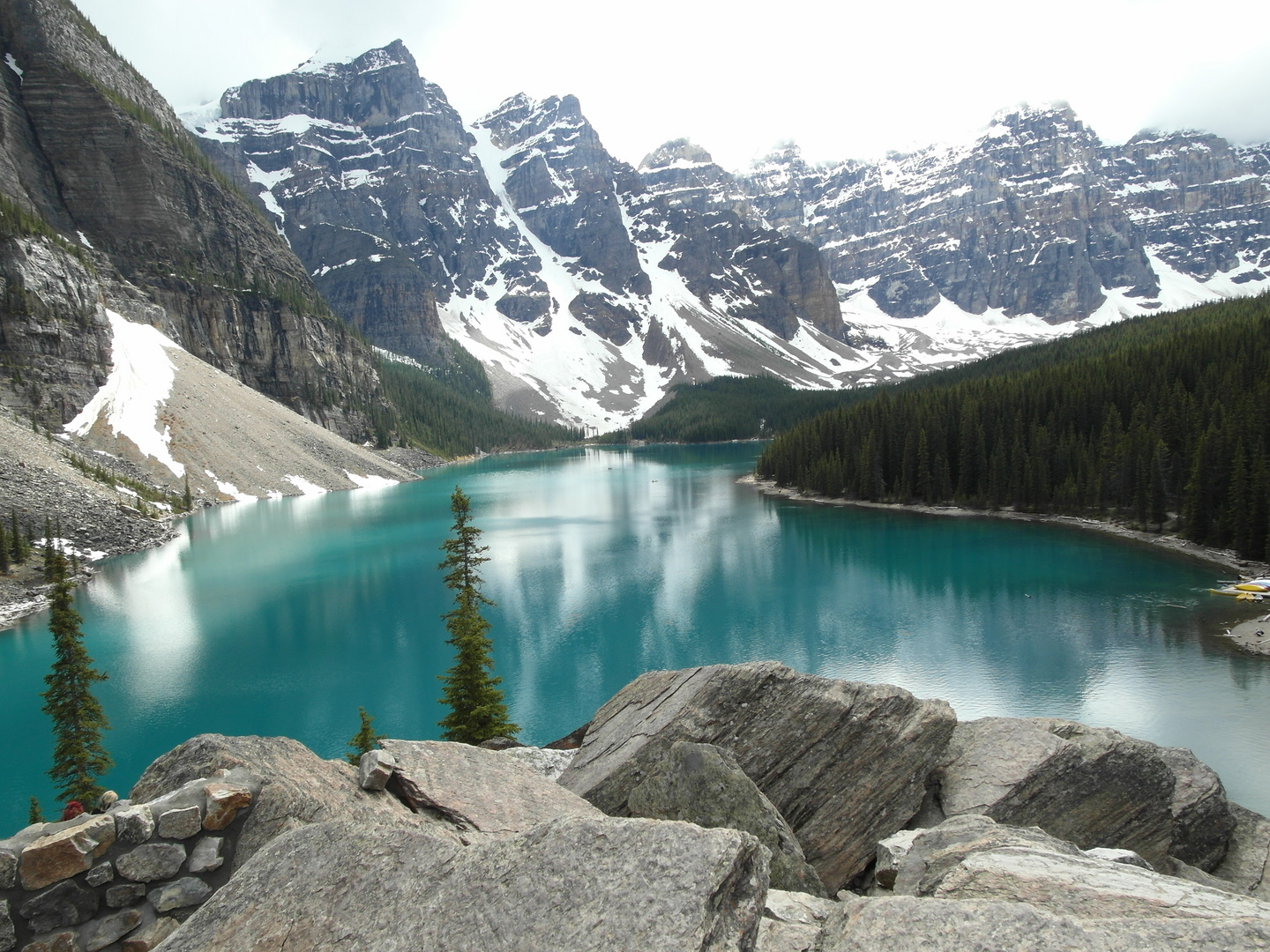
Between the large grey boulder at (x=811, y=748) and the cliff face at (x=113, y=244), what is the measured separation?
8487 centimetres

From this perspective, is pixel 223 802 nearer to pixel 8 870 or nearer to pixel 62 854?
pixel 62 854

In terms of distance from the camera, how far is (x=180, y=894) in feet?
17.0

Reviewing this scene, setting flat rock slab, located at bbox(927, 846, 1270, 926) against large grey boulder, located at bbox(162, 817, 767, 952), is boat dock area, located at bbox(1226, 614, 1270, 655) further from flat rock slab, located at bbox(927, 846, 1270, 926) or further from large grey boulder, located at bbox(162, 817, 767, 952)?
large grey boulder, located at bbox(162, 817, 767, 952)

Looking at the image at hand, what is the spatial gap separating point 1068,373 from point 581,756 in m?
77.5

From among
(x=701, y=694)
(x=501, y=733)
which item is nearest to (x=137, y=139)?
(x=501, y=733)

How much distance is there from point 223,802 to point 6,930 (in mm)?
1425

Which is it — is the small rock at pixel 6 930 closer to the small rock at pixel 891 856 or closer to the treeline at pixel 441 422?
the small rock at pixel 891 856

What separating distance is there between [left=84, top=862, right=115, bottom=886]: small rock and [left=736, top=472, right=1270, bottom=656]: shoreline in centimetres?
3587

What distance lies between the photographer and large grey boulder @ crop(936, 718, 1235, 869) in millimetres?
9367

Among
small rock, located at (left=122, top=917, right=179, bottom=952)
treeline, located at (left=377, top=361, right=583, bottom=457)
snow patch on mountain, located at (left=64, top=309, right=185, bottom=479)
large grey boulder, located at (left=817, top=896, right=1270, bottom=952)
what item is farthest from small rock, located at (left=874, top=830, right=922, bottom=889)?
treeline, located at (left=377, top=361, right=583, bottom=457)

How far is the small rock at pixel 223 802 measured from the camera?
210 inches

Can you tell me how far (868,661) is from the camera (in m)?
27.5

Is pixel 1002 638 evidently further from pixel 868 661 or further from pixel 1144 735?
pixel 1144 735

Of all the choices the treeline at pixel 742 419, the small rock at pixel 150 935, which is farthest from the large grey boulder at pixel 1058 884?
the treeline at pixel 742 419
